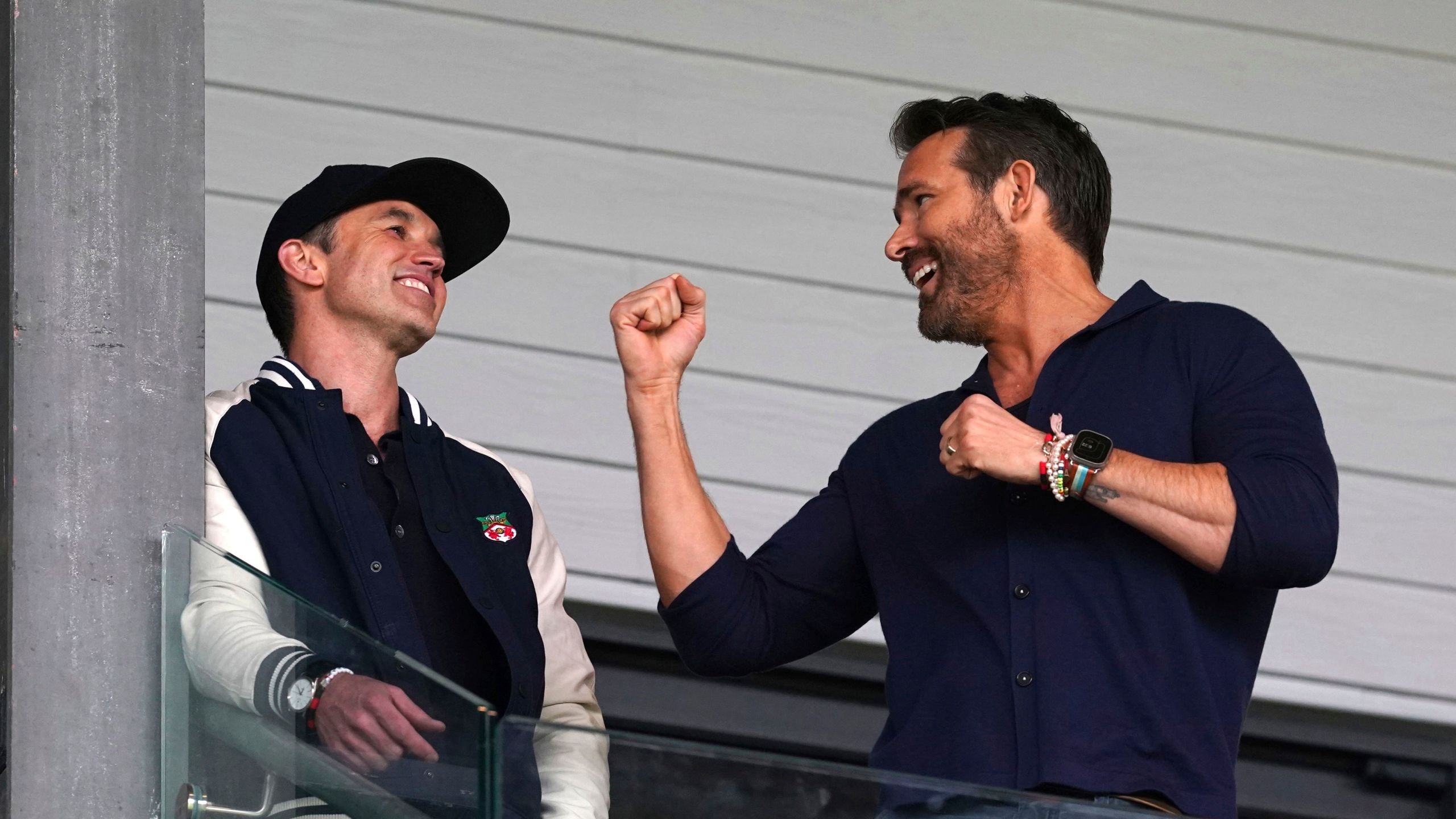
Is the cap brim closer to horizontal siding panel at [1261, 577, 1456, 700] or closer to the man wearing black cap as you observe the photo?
the man wearing black cap

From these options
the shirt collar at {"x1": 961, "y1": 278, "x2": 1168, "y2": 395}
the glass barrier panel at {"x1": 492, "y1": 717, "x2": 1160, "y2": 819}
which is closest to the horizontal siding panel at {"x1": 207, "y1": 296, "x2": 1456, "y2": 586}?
the shirt collar at {"x1": 961, "y1": 278, "x2": 1168, "y2": 395}

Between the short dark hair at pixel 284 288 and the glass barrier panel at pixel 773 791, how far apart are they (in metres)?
1.02

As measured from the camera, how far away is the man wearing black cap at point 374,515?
167 cm

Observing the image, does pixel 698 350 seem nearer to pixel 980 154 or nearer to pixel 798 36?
pixel 798 36

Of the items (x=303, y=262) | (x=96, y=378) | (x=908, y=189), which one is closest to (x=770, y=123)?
(x=908, y=189)

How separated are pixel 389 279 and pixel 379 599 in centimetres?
51

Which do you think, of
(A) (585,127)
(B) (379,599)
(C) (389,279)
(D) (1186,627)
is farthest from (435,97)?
(D) (1186,627)

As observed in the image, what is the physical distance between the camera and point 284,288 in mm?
2412

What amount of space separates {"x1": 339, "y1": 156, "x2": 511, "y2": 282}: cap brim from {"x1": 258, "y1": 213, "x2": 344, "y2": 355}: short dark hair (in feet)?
0.13

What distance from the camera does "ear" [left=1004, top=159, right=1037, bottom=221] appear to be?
2.43 metres

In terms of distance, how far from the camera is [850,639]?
342 centimetres

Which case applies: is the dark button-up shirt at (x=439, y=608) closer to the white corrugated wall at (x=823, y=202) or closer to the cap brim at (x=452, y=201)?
the cap brim at (x=452, y=201)

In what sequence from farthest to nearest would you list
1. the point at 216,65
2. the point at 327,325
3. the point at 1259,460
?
the point at 216,65 → the point at 327,325 → the point at 1259,460

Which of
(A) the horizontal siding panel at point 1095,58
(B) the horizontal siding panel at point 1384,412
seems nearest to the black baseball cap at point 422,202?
(A) the horizontal siding panel at point 1095,58
